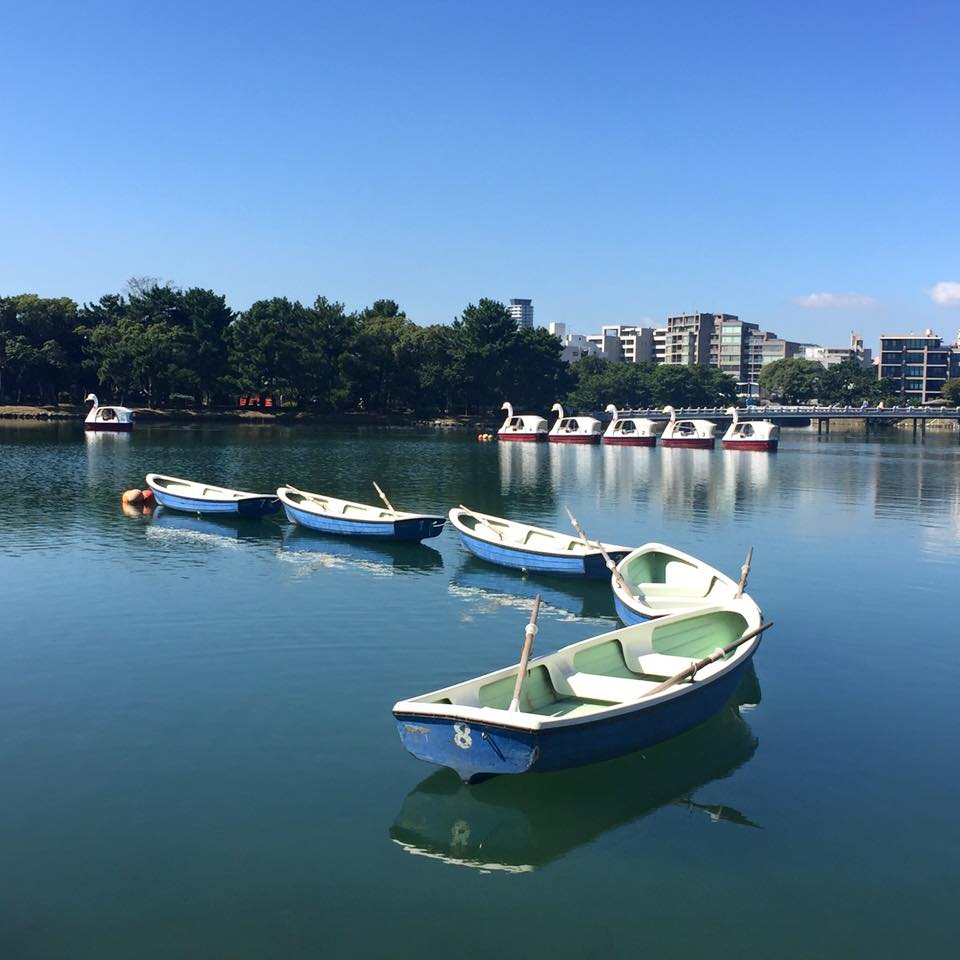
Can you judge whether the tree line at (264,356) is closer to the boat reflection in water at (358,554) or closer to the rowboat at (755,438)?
the rowboat at (755,438)

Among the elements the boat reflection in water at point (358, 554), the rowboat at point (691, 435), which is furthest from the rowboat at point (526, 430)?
the boat reflection in water at point (358, 554)

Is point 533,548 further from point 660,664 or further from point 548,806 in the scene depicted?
point 548,806

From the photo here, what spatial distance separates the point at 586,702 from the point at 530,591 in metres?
12.2

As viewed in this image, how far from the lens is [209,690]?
16922 millimetres

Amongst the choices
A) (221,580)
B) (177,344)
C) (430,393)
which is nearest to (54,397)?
(177,344)

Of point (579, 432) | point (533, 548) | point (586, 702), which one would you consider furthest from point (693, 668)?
point (579, 432)

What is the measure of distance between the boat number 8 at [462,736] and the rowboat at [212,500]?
26.2 m

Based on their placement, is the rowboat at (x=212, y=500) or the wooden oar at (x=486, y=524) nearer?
the wooden oar at (x=486, y=524)

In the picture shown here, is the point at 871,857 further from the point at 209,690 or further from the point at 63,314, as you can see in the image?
the point at 63,314

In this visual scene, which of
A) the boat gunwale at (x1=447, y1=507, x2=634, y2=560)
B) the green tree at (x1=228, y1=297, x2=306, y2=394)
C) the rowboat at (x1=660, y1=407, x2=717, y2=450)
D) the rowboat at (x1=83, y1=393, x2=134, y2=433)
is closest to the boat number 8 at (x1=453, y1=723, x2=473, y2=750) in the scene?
the boat gunwale at (x1=447, y1=507, x2=634, y2=560)

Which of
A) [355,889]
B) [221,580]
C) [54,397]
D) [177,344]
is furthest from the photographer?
[54,397]

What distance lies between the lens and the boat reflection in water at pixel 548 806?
1166cm

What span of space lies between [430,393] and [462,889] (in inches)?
4794

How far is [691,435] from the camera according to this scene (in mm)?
104188
